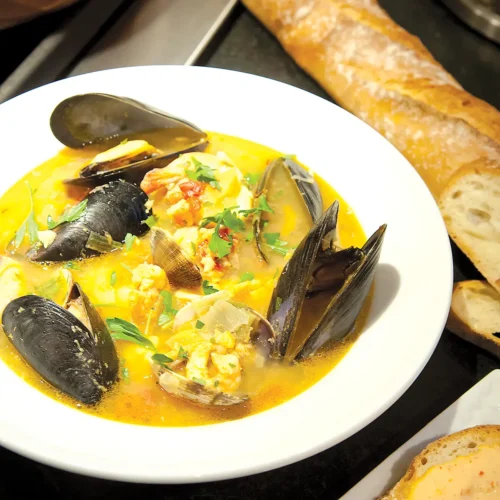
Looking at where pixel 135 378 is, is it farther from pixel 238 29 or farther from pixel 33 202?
pixel 238 29

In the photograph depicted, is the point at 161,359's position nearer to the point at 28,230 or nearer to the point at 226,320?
the point at 226,320

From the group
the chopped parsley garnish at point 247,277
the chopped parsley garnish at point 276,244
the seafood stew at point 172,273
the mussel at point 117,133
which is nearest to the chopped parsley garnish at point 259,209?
the seafood stew at point 172,273

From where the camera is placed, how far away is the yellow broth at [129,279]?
5.40ft

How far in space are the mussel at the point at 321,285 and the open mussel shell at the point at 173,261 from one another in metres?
0.33

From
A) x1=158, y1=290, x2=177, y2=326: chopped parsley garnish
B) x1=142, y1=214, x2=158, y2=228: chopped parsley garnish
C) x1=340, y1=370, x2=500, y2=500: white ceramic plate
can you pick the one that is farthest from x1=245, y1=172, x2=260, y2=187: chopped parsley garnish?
x1=340, y1=370, x2=500, y2=500: white ceramic plate

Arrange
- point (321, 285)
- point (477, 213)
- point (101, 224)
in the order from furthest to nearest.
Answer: point (477, 213)
point (101, 224)
point (321, 285)

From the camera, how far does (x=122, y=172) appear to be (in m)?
2.25

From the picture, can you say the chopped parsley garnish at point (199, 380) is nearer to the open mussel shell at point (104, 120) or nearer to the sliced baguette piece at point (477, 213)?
the open mussel shell at point (104, 120)

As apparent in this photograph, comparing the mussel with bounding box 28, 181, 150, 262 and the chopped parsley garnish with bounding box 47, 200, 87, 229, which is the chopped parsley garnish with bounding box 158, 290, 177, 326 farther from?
the chopped parsley garnish with bounding box 47, 200, 87, 229

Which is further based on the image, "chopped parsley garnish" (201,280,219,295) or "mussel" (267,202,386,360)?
"chopped parsley garnish" (201,280,219,295)

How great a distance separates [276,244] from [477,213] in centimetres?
104

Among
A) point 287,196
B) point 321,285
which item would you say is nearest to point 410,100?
point 287,196

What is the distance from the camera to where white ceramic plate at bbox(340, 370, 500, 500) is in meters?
1.75

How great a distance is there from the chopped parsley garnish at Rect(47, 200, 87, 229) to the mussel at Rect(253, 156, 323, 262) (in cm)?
68
